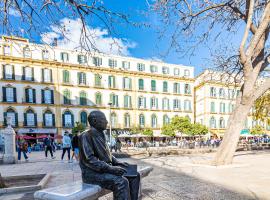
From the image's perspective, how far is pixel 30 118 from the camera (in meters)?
33.3

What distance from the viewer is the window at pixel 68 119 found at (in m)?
35.3

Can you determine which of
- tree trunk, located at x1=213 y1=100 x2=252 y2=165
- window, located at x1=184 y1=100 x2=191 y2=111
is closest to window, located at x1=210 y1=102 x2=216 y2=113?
window, located at x1=184 y1=100 x2=191 y2=111

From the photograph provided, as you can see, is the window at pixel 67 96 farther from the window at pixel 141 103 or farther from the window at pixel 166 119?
the window at pixel 166 119

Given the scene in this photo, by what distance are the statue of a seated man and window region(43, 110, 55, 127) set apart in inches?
1356

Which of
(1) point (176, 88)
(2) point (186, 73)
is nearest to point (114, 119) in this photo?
(1) point (176, 88)

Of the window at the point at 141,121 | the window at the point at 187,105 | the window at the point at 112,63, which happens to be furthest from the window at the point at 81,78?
the window at the point at 187,105

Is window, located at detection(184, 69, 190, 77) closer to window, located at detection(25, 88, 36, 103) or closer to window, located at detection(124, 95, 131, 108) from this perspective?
window, located at detection(124, 95, 131, 108)

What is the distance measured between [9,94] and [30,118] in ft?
16.1

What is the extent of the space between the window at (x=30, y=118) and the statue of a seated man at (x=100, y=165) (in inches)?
1361

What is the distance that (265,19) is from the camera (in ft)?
23.1

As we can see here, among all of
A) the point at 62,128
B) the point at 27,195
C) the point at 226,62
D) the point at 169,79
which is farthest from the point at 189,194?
the point at 169,79

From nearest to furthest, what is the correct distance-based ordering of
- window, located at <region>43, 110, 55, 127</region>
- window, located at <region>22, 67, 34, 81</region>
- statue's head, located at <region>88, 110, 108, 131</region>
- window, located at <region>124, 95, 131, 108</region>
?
statue's head, located at <region>88, 110, 108, 131</region> → window, located at <region>22, 67, 34, 81</region> → window, located at <region>43, 110, 55, 127</region> → window, located at <region>124, 95, 131, 108</region>

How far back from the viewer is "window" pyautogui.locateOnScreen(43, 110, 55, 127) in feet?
112

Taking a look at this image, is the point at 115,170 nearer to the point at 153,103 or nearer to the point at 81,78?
the point at 81,78
